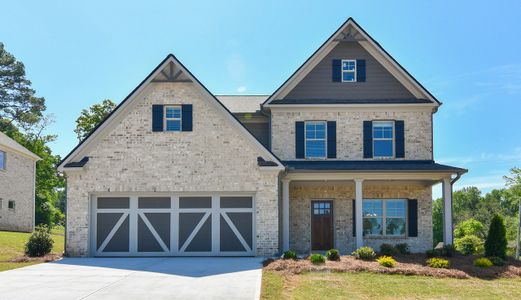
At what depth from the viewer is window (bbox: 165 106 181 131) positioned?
20.7 metres

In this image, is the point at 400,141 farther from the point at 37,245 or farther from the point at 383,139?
the point at 37,245

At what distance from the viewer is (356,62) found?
24.0 m

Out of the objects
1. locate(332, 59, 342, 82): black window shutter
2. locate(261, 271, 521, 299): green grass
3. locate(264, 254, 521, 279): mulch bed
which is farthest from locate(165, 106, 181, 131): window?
locate(261, 271, 521, 299): green grass

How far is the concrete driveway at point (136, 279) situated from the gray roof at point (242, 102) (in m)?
8.48

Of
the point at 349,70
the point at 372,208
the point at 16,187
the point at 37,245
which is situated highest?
the point at 349,70

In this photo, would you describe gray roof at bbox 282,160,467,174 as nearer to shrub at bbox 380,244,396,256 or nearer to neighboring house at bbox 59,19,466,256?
neighboring house at bbox 59,19,466,256

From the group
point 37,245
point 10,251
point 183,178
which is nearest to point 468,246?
point 183,178

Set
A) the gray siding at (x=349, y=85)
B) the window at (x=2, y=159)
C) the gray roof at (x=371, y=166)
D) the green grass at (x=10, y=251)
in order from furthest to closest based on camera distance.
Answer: the window at (x=2, y=159), the gray siding at (x=349, y=85), the gray roof at (x=371, y=166), the green grass at (x=10, y=251)

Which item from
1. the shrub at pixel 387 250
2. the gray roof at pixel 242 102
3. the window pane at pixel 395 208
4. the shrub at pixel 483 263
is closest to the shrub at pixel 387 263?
the shrub at pixel 483 263

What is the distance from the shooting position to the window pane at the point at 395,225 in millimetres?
23547

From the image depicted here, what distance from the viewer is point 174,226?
20547 millimetres

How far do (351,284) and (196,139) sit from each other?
29.1ft

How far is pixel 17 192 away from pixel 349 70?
82.0 ft

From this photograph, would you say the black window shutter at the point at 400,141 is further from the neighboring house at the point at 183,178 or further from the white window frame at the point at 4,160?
the white window frame at the point at 4,160
